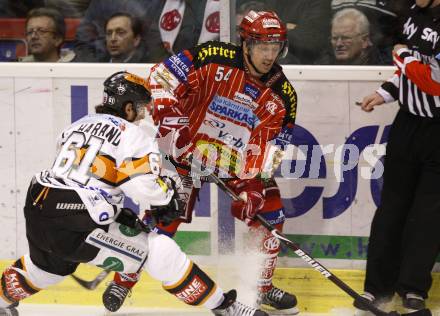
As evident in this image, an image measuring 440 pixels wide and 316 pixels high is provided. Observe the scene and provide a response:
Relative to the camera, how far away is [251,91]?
476cm

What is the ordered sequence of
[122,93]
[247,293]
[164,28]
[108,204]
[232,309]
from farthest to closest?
1. [164,28]
2. [247,293]
3. [232,309]
4. [122,93]
5. [108,204]

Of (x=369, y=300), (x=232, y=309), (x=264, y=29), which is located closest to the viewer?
(x=232, y=309)

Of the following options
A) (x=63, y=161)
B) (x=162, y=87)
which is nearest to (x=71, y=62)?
(x=162, y=87)

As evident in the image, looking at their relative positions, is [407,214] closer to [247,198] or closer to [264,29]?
[247,198]

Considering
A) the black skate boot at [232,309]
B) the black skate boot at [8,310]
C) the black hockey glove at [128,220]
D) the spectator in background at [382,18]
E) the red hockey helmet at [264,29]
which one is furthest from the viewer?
the spectator in background at [382,18]

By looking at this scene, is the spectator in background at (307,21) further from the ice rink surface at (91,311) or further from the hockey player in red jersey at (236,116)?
the ice rink surface at (91,311)

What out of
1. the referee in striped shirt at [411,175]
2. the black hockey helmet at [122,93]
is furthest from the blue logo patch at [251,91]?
the black hockey helmet at [122,93]

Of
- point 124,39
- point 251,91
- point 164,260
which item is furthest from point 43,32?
point 164,260

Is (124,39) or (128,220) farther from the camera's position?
(124,39)

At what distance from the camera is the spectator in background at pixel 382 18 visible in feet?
16.8

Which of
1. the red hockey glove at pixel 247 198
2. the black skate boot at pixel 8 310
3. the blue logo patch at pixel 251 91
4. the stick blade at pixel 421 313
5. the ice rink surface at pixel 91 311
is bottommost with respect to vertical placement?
the ice rink surface at pixel 91 311

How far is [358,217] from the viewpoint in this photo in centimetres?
519

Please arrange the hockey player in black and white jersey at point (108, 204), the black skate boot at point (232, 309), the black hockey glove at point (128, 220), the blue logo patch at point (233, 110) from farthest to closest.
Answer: the blue logo patch at point (233, 110) < the black skate boot at point (232, 309) < the black hockey glove at point (128, 220) < the hockey player in black and white jersey at point (108, 204)

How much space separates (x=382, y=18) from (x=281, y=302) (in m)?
1.53
